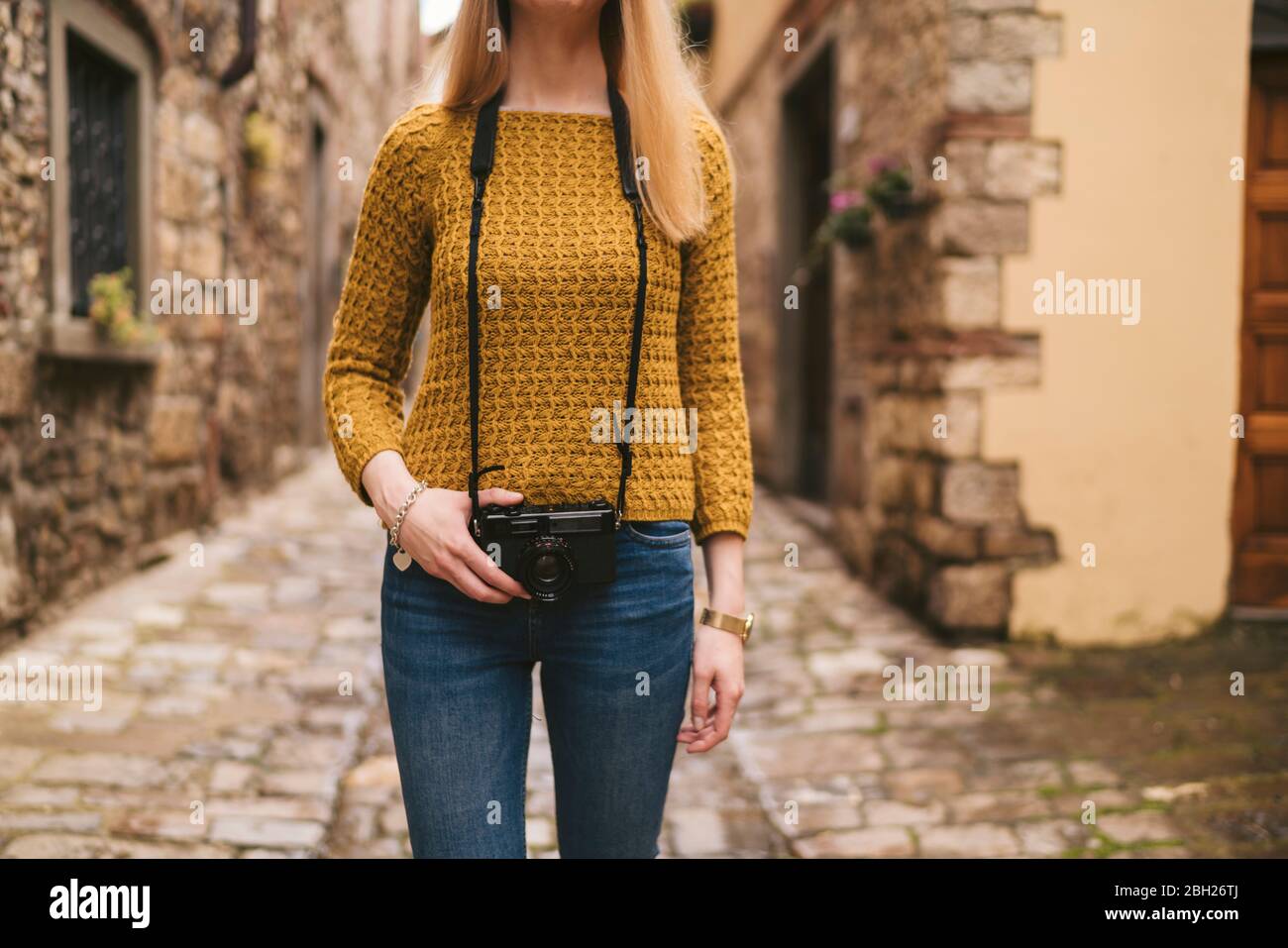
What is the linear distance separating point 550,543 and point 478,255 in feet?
1.24

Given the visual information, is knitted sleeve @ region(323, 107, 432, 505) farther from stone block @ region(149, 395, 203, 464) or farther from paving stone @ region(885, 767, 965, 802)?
stone block @ region(149, 395, 203, 464)

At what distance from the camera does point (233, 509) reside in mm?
7328

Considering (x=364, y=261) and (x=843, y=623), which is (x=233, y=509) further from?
(x=364, y=261)

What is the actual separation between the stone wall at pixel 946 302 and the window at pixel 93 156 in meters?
2.79

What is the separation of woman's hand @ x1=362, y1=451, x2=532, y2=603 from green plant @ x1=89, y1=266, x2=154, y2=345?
165 inches

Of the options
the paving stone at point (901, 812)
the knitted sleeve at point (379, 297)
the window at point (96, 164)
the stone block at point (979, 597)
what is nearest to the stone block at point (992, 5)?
the stone block at point (979, 597)

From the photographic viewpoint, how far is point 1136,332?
511 cm

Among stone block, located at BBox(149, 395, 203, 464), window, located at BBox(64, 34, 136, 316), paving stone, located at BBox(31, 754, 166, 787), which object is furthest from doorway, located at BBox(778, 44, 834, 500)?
paving stone, located at BBox(31, 754, 166, 787)

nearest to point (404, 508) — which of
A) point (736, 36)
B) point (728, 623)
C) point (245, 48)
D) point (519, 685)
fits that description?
point (519, 685)

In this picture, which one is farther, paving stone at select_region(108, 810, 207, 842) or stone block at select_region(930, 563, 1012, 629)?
stone block at select_region(930, 563, 1012, 629)

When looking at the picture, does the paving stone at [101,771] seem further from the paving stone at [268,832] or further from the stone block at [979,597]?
the stone block at [979,597]

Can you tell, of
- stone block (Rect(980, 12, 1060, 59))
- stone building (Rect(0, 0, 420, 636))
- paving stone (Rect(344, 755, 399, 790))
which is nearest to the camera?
paving stone (Rect(344, 755, 399, 790))

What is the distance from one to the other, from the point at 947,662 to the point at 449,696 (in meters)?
3.76

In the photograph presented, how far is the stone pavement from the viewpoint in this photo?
3229mm
